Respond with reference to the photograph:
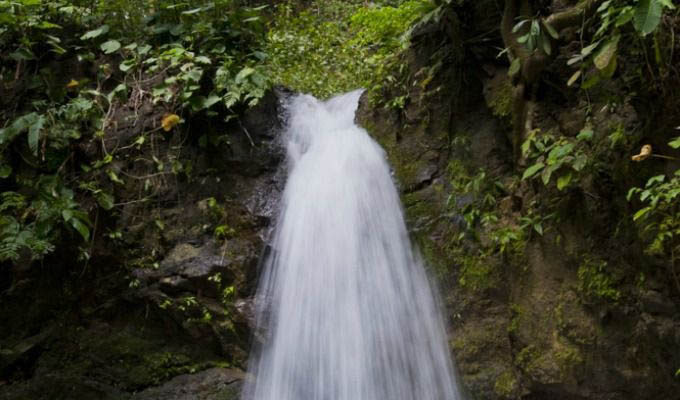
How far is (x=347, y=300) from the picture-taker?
4203 millimetres

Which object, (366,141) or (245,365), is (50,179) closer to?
(245,365)

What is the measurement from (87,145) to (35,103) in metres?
0.62

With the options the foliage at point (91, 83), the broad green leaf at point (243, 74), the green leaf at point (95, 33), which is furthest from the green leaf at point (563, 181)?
→ the green leaf at point (95, 33)

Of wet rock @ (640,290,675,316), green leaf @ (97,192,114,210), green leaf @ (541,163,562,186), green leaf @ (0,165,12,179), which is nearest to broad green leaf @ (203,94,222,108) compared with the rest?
green leaf @ (97,192,114,210)

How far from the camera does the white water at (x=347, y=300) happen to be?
3.87 m

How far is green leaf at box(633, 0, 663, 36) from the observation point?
8.31ft

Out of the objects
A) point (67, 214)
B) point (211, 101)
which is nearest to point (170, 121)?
point (211, 101)

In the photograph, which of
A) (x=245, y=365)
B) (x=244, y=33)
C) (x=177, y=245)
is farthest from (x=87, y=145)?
(x=245, y=365)

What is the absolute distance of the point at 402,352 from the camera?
3.91m

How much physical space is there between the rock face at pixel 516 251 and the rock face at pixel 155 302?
1.56 meters

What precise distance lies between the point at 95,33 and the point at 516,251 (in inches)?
184

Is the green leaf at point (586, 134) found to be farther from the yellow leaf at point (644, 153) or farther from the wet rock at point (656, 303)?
the wet rock at point (656, 303)

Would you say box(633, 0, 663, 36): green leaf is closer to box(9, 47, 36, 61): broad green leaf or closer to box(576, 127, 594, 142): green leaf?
box(576, 127, 594, 142): green leaf

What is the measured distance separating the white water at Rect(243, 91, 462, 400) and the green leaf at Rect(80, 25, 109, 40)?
2.58m
